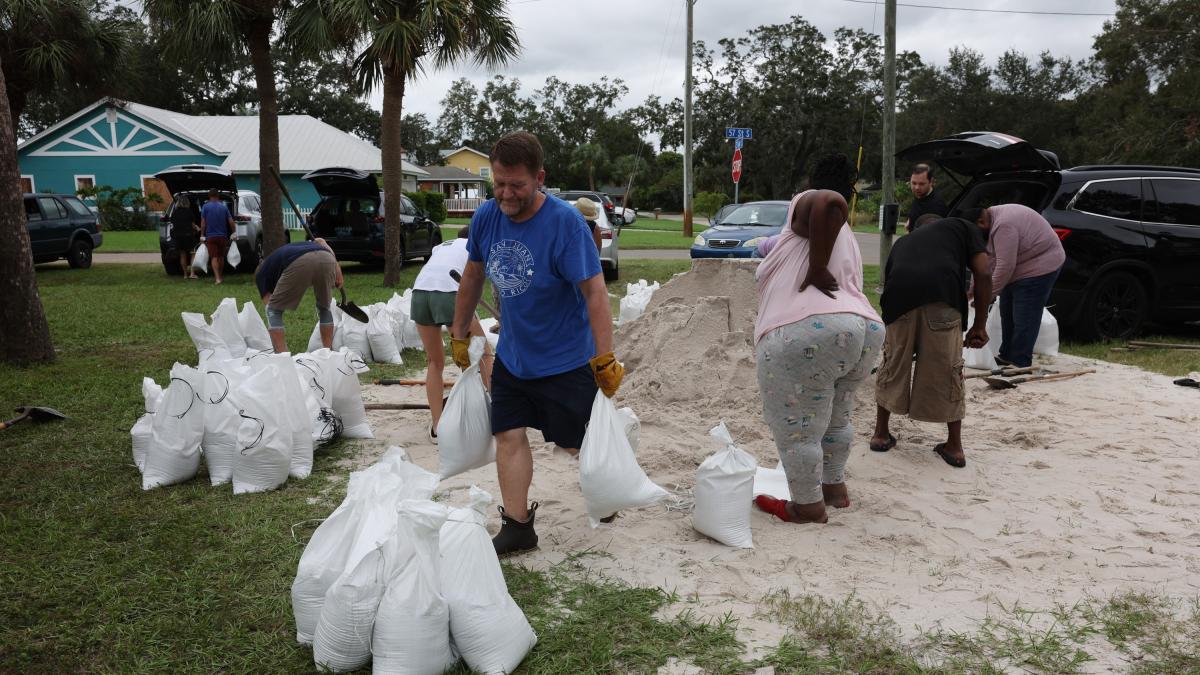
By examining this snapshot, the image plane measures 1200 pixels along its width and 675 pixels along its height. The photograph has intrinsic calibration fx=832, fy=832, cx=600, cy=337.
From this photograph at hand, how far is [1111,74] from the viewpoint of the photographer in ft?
120

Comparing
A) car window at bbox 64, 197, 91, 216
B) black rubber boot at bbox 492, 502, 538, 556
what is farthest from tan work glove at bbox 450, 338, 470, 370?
car window at bbox 64, 197, 91, 216

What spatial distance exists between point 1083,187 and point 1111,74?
34.7 meters

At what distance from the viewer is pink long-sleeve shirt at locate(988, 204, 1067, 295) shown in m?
6.72

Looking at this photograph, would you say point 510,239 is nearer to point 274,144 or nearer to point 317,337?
point 317,337

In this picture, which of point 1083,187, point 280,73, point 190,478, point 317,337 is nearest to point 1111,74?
point 1083,187

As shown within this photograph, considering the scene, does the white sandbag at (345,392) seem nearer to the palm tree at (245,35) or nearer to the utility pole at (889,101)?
the palm tree at (245,35)

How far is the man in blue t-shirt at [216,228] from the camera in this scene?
14.6 meters

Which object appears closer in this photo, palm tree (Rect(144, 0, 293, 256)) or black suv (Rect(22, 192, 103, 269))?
palm tree (Rect(144, 0, 293, 256))

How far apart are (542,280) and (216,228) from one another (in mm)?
13404

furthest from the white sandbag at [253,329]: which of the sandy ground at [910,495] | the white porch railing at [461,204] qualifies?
the white porch railing at [461,204]

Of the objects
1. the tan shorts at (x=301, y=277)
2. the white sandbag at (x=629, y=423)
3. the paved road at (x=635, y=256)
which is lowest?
the white sandbag at (x=629, y=423)

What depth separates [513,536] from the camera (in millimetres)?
3551

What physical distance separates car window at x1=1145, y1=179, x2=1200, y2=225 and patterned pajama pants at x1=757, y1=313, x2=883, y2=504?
675 centimetres

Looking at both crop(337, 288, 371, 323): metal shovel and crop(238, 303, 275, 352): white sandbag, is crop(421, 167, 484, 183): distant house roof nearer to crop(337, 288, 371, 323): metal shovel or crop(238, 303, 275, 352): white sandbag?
crop(337, 288, 371, 323): metal shovel
